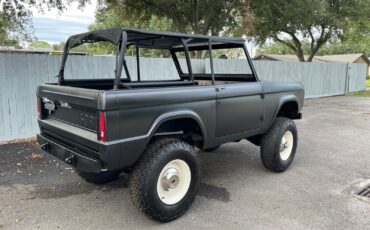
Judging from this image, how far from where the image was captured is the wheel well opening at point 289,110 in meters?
5.52

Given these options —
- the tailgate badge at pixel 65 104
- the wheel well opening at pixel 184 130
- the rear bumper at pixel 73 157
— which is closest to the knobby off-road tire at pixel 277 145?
the wheel well opening at pixel 184 130

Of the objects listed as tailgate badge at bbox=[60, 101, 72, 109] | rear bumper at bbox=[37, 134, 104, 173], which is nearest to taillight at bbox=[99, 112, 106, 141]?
rear bumper at bbox=[37, 134, 104, 173]

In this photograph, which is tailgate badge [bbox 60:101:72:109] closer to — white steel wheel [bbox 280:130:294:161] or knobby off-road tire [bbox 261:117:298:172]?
knobby off-road tire [bbox 261:117:298:172]

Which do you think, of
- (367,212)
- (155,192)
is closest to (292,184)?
(367,212)

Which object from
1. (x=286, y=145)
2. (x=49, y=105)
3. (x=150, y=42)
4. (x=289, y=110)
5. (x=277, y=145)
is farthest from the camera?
(x=289, y=110)

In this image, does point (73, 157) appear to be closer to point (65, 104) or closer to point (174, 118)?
point (65, 104)

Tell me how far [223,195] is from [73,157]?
1.97 metres

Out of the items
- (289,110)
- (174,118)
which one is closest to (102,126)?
(174,118)

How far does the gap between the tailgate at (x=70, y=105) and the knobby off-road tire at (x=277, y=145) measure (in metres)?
2.76

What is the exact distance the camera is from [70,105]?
356 cm

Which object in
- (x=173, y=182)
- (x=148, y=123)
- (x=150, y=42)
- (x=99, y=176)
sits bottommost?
(x=99, y=176)

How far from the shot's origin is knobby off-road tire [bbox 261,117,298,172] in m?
4.97

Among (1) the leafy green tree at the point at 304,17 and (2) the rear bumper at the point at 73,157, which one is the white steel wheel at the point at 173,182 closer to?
(2) the rear bumper at the point at 73,157

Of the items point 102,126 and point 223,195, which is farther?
point 223,195
